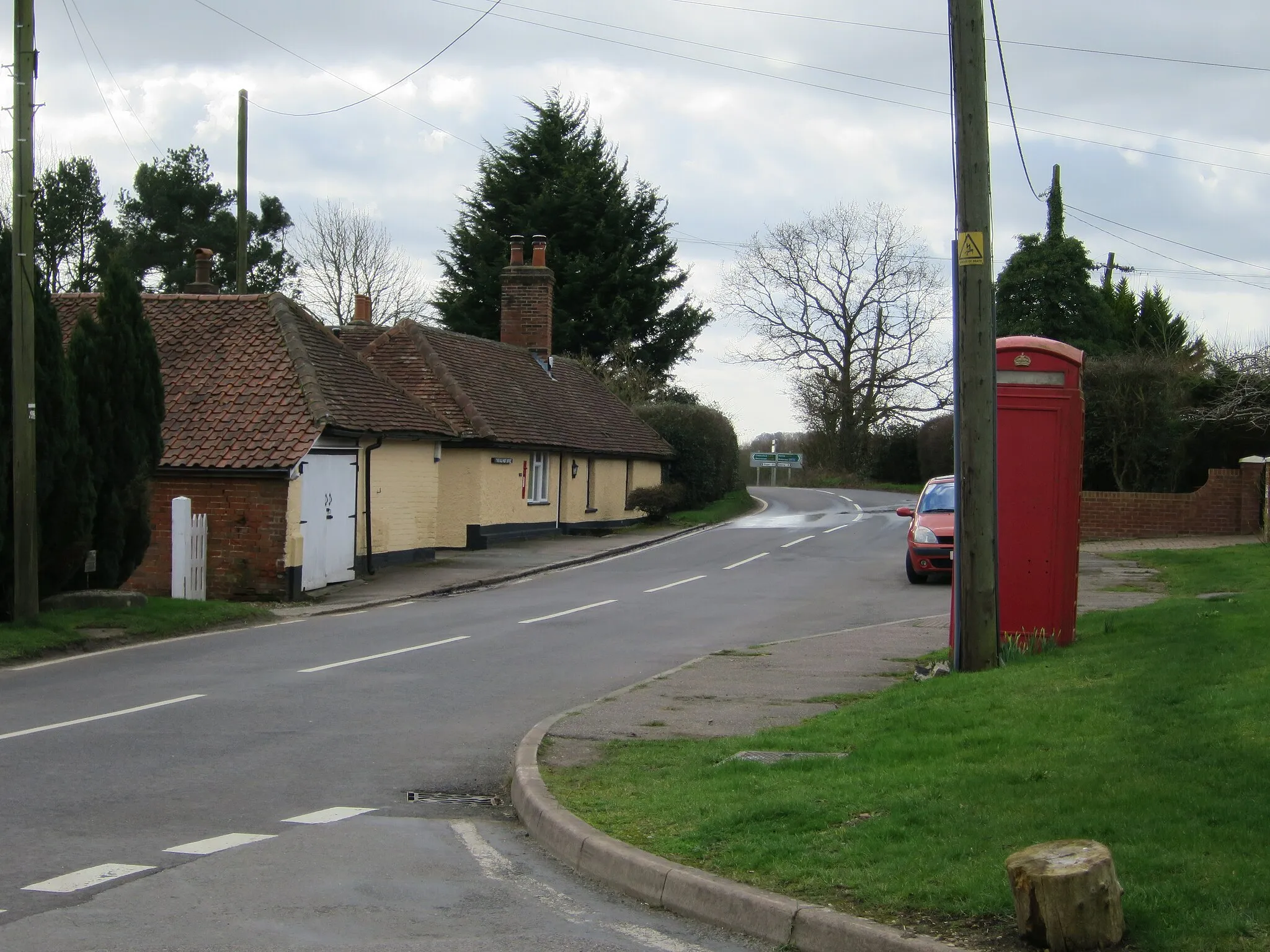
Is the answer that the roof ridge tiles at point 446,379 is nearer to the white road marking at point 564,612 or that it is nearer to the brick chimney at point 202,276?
the brick chimney at point 202,276

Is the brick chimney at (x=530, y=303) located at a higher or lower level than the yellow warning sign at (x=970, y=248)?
higher

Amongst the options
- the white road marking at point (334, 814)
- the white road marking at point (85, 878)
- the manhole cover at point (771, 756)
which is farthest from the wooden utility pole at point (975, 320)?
the white road marking at point (85, 878)

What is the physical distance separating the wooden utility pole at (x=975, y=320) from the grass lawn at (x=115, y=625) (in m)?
9.88

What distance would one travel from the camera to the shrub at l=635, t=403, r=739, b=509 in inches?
1866

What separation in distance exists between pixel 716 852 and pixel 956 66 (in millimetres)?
7209

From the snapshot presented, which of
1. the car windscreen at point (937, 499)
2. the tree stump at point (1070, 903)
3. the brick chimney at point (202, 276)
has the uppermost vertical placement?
the brick chimney at point (202, 276)

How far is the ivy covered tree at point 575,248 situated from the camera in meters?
56.6

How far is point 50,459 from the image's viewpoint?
628 inches

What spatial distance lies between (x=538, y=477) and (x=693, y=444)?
42.2ft

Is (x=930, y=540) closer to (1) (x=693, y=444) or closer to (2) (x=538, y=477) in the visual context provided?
(2) (x=538, y=477)

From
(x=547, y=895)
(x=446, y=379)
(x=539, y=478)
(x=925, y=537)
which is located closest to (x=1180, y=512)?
(x=925, y=537)

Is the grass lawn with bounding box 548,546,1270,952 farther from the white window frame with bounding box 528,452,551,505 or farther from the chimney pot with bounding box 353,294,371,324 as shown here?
the chimney pot with bounding box 353,294,371,324

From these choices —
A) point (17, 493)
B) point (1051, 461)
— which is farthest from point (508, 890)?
point (17, 493)

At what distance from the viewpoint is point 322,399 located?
22953mm
